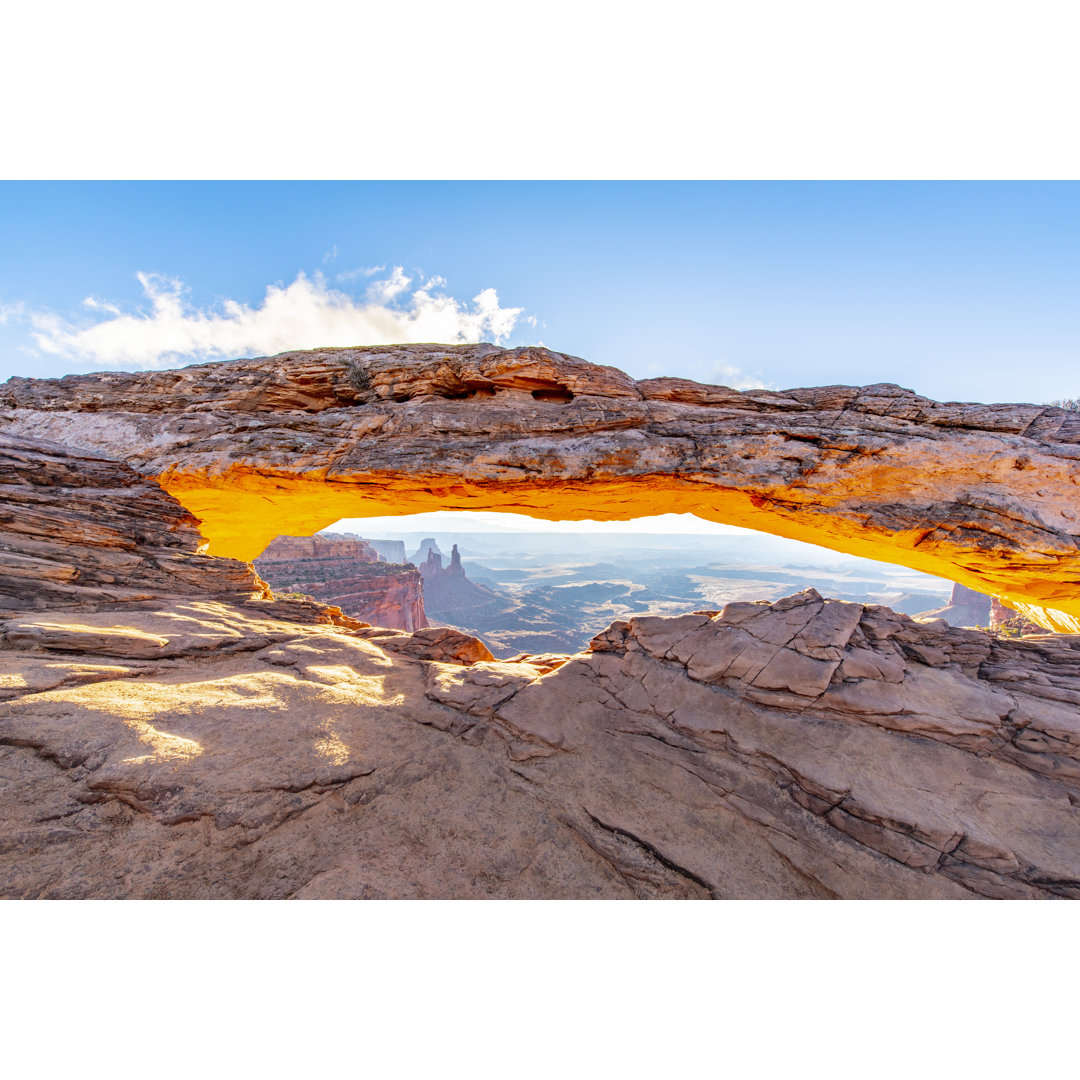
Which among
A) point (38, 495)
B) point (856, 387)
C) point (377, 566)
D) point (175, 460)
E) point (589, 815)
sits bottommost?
point (377, 566)

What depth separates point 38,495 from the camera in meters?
11.0

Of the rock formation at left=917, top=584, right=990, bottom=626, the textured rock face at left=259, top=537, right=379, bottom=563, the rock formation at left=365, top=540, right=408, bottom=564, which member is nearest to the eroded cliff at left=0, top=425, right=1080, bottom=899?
the textured rock face at left=259, top=537, right=379, bottom=563

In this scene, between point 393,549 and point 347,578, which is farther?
point 393,549

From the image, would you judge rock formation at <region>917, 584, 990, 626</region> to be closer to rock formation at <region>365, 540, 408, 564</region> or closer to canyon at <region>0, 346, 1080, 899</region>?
canyon at <region>0, 346, 1080, 899</region>

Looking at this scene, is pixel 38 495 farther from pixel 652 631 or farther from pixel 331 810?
pixel 652 631

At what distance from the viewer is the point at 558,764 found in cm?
767

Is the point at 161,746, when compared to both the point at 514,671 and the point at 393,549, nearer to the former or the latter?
the point at 514,671

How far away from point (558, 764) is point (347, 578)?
48.3 meters

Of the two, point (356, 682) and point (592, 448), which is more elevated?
point (592, 448)

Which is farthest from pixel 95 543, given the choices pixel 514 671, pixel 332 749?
pixel 514 671

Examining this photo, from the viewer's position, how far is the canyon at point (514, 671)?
18.9 feet

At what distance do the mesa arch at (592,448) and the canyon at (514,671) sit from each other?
0.09 meters

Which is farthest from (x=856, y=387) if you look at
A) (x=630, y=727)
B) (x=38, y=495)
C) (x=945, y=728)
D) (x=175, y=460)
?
(x=38, y=495)

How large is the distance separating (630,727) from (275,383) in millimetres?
13543
